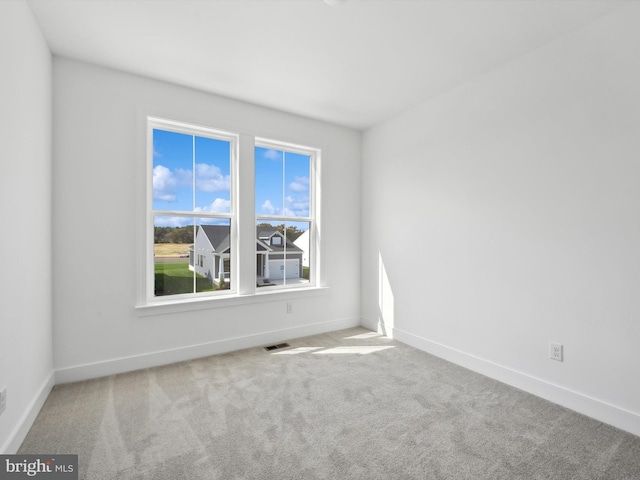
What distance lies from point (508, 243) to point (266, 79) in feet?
8.51

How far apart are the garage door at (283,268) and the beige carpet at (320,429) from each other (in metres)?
1.18

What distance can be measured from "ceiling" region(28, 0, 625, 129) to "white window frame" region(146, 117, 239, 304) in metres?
0.42

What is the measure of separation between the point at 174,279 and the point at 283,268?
48.4 inches

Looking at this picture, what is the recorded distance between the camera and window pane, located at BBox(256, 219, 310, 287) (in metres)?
3.72

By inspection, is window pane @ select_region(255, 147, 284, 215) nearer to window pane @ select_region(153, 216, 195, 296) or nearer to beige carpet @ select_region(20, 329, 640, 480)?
window pane @ select_region(153, 216, 195, 296)

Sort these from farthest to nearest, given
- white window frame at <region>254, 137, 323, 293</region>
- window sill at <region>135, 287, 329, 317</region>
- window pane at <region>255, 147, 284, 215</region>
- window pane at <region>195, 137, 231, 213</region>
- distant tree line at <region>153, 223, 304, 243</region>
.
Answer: white window frame at <region>254, 137, 323, 293</region> < window pane at <region>255, 147, 284, 215</region> < window pane at <region>195, 137, 231, 213</region> < distant tree line at <region>153, 223, 304, 243</region> < window sill at <region>135, 287, 329, 317</region>

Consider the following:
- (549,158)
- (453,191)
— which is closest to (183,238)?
(453,191)

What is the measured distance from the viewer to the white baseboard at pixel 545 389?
6.72 feet

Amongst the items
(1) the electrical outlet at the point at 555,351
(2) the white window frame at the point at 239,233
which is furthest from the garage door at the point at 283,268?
(1) the electrical outlet at the point at 555,351

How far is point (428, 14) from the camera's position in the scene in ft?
6.95

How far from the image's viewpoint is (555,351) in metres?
2.38

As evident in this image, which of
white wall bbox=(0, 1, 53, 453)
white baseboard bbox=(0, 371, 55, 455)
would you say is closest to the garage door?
white wall bbox=(0, 1, 53, 453)

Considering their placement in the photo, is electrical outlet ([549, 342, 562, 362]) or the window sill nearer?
electrical outlet ([549, 342, 562, 362])

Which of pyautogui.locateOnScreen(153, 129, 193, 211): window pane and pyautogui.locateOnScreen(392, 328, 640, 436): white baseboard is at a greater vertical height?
pyautogui.locateOnScreen(153, 129, 193, 211): window pane
